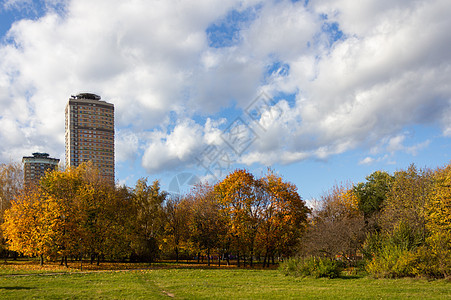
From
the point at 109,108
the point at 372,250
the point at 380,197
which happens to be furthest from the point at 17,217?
the point at 109,108

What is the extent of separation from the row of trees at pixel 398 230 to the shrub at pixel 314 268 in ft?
7.34

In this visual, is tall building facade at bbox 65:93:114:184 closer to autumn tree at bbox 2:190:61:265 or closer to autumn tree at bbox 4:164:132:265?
autumn tree at bbox 4:164:132:265

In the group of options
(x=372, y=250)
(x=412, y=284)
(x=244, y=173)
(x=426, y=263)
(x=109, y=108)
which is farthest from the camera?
(x=109, y=108)

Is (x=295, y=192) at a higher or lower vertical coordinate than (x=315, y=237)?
higher

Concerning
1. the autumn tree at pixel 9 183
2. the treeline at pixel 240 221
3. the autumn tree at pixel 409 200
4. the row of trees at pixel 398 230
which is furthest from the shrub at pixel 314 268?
the autumn tree at pixel 9 183

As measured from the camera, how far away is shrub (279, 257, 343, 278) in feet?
72.0

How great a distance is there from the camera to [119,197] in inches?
1809

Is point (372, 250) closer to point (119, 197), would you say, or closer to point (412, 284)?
point (412, 284)

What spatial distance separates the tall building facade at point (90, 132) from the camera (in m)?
128

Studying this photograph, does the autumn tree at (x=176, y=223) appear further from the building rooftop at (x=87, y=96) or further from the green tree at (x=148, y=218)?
the building rooftop at (x=87, y=96)

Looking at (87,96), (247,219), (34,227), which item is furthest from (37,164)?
(247,219)

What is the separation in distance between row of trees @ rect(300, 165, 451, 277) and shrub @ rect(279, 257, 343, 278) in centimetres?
224

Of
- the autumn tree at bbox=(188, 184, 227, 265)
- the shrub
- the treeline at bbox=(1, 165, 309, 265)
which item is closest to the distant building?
the treeline at bbox=(1, 165, 309, 265)

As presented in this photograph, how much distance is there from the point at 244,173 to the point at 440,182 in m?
19.7
